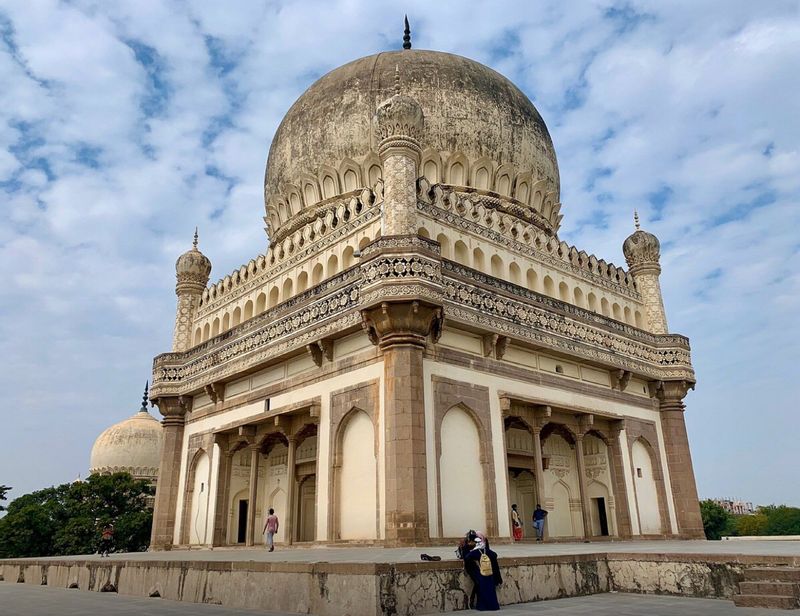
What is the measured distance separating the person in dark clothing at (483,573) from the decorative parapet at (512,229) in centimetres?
885

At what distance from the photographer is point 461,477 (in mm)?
12516

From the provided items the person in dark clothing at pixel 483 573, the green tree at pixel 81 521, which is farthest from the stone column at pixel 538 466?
the green tree at pixel 81 521

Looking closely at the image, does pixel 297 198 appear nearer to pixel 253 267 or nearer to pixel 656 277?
pixel 253 267

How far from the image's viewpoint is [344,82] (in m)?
20.2

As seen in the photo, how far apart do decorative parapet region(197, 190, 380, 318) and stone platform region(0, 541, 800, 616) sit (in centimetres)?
830

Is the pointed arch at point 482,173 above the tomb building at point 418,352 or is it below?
above

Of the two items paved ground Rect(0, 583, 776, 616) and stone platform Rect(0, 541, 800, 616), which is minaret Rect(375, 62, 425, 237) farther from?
paved ground Rect(0, 583, 776, 616)

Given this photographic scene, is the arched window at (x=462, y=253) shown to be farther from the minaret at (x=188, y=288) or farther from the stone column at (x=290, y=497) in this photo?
the minaret at (x=188, y=288)

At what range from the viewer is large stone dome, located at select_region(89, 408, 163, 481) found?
33781mm

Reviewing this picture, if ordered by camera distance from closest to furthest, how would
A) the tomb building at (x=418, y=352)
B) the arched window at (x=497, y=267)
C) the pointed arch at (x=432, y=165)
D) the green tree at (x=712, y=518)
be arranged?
the tomb building at (x=418, y=352), the arched window at (x=497, y=267), the pointed arch at (x=432, y=165), the green tree at (x=712, y=518)

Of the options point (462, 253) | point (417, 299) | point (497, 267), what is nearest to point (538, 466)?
point (497, 267)

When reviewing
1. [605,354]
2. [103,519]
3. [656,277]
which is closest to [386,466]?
[605,354]

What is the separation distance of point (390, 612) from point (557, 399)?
10157mm

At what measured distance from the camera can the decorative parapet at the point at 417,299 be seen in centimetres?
1239
